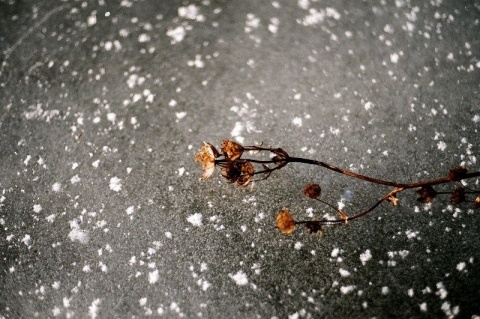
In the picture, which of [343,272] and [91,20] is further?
[91,20]

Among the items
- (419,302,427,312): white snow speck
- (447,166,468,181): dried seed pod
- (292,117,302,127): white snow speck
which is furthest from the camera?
(292,117,302,127): white snow speck

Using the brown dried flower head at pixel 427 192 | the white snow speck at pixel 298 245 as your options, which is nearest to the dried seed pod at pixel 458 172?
the brown dried flower head at pixel 427 192

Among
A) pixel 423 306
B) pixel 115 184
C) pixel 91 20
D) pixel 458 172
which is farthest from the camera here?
pixel 91 20

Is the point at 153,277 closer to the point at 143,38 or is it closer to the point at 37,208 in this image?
the point at 37,208

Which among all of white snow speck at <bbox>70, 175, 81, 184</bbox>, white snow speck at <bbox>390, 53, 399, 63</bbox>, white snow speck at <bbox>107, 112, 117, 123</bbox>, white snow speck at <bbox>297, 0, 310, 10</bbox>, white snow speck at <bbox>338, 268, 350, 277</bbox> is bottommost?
white snow speck at <bbox>338, 268, 350, 277</bbox>

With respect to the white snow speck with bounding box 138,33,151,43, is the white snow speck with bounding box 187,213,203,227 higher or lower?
lower

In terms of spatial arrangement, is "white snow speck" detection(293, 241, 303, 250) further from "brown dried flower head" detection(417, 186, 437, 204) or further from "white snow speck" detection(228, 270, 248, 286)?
"brown dried flower head" detection(417, 186, 437, 204)

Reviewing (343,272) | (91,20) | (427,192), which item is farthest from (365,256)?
(91,20)

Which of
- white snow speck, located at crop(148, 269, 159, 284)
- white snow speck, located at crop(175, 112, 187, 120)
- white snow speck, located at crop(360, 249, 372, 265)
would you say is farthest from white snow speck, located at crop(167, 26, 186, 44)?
white snow speck, located at crop(360, 249, 372, 265)

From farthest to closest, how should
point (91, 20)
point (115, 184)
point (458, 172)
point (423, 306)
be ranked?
point (91, 20) < point (115, 184) < point (423, 306) < point (458, 172)
